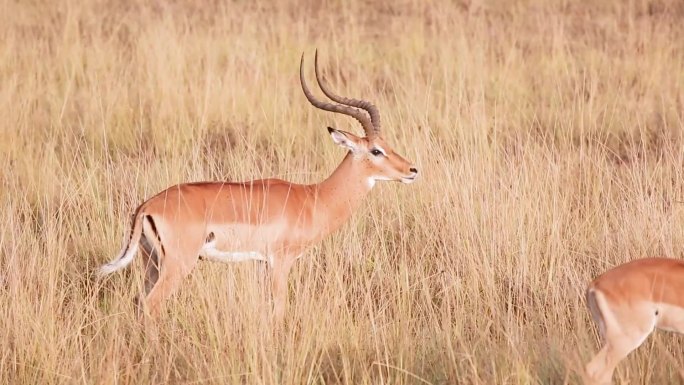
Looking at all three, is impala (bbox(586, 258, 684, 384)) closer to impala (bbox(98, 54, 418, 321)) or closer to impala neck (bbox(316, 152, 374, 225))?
impala (bbox(98, 54, 418, 321))

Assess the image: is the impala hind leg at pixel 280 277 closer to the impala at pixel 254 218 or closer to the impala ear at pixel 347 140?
the impala at pixel 254 218

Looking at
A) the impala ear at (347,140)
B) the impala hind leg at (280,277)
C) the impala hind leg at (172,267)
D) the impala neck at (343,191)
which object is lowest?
the impala hind leg at (280,277)

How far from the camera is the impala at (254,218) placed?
16.7 feet

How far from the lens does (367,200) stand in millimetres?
6609

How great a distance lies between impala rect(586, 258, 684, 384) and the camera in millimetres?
3756

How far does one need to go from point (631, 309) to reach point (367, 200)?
297 centimetres

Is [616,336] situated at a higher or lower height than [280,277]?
higher

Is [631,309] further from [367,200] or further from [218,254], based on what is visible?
[367,200]

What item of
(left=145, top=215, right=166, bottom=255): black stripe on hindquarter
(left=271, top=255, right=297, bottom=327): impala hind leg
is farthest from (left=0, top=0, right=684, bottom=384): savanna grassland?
(left=145, top=215, right=166, bottom=255): black stripe on hindquarter

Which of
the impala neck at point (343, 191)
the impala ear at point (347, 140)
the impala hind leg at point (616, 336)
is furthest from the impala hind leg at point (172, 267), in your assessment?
the impala hind leg at point (616, 336)

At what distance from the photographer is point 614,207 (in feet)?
20.9

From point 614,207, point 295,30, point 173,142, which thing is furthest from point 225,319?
point 295,30

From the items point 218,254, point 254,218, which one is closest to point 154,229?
point 218,254

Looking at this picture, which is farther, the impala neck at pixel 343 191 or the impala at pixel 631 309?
the impala neck at pixel 343 191
